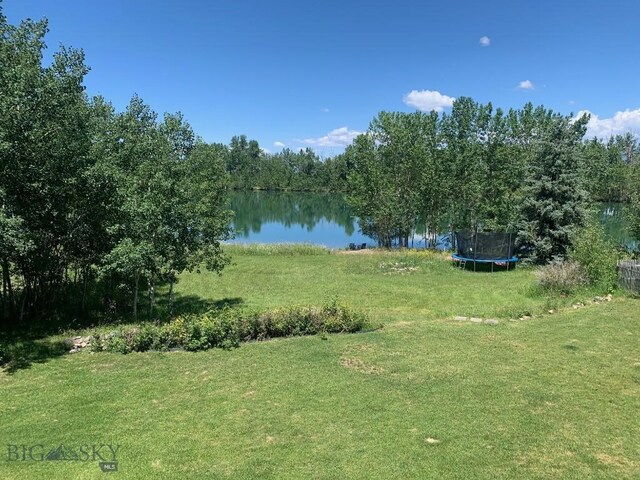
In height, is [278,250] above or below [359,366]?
above

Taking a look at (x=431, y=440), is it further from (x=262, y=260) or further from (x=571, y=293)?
(x=262, y=260)

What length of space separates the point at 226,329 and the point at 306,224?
171 feet

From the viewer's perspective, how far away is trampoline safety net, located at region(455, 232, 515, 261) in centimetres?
2217

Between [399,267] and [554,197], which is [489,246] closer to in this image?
[554,197]

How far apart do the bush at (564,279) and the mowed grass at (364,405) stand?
111 inches

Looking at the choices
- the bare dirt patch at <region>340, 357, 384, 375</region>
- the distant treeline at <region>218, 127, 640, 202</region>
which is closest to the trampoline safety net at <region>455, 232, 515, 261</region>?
the bare dirt patch at <region>340, 357, 384, 375</region>

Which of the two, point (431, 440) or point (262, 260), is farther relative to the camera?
point (262, 260)

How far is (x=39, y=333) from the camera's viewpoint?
39.0 ft

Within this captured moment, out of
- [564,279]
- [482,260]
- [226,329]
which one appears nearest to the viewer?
[226,329]

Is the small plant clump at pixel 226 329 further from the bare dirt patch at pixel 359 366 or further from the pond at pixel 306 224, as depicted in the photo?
the pond at pixel 306 224

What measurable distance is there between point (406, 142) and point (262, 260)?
585 inches

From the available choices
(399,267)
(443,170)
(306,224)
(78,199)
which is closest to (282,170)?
(306,224)

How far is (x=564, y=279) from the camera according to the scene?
601 inches

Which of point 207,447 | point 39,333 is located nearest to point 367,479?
point 207,447
